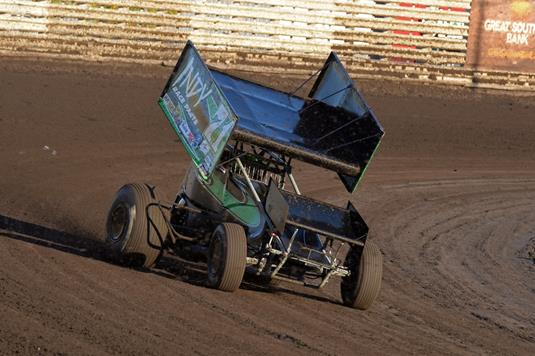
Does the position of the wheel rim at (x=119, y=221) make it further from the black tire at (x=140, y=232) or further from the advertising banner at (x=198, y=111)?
the advertising banner at (x=198, y=111)

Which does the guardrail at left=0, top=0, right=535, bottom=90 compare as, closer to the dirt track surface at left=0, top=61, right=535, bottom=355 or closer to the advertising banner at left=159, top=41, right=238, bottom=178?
the dirt track surface at left=0, top=61, right=535, bottom=355

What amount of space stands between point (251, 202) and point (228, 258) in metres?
1.06

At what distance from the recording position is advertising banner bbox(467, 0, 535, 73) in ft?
83.7

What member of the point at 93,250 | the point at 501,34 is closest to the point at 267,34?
the point at 501,34

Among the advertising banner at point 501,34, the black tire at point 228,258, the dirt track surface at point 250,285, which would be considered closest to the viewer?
the dirt track surface at point 250,285

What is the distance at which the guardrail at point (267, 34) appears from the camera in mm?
22016

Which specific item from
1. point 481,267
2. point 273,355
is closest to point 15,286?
point 273,355

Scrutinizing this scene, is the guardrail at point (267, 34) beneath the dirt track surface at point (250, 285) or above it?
above

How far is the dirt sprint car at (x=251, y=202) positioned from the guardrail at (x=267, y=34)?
10.9 meters

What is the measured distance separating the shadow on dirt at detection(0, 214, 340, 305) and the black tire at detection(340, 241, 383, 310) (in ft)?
0.99

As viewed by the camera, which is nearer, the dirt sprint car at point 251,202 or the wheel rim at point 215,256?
the wheel rim at point 215,256

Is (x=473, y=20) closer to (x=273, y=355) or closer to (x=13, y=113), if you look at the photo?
(x=13, y=113)

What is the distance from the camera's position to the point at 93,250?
1078 centimetres

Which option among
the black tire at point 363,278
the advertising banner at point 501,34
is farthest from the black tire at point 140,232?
the advertising banner at point 501,34
